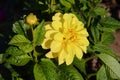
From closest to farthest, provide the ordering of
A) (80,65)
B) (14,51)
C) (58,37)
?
(58,37), (14,51), (80,65)

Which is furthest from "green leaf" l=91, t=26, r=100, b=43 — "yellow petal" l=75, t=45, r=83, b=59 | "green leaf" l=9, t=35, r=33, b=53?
"green leaf" l=9, t=35, r=33, b=53

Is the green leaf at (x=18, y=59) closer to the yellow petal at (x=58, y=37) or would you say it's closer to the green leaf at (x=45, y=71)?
the green leaf at (x=45, y=71)

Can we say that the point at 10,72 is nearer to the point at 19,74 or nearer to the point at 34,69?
the point at 19,74

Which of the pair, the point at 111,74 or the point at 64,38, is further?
the point at 111,74

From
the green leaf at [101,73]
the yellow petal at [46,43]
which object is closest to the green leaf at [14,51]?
the yellow petal at [46,43]

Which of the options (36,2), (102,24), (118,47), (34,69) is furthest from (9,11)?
(34,69)

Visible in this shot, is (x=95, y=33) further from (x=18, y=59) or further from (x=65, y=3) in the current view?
(x=18, y=59)

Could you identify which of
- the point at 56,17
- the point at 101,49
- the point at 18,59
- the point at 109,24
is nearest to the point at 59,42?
the point at 56,17
